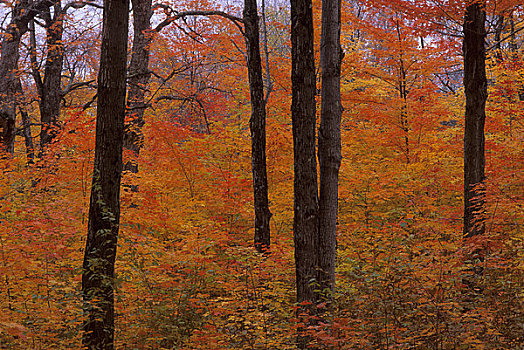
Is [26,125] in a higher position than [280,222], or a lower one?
higher

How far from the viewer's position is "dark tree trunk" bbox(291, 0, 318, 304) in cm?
565

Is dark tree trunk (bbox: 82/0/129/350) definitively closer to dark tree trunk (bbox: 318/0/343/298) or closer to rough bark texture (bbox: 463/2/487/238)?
dark tree trunk (bbox: 318/0/343/298)

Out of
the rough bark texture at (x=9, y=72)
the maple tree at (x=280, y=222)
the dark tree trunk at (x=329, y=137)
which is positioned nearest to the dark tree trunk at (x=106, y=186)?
the maple tree at (x=280, y=222)

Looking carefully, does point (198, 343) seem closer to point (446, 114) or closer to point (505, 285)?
point (505, 285)

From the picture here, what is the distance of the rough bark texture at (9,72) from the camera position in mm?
10695

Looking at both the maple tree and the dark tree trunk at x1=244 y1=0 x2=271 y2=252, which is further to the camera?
the dark tree trunk at x1=244 y1=0 x2=271 y2=252

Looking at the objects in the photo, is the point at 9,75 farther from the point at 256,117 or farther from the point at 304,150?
the point at 304,150

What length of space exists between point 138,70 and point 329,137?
301 inches

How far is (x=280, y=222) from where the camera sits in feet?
35.0

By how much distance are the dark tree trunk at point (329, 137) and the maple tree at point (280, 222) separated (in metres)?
0.14

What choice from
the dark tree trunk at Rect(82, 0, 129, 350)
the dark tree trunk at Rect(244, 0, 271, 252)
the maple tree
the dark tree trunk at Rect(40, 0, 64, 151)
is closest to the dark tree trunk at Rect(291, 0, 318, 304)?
the maple tree

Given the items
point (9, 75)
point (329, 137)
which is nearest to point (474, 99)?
point (329, 137)

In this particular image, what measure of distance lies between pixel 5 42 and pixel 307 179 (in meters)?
10.3

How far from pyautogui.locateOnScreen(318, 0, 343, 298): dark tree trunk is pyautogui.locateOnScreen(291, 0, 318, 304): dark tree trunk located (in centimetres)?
22
